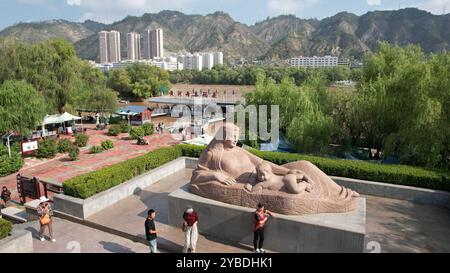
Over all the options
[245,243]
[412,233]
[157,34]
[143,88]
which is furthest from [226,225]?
[157,34]

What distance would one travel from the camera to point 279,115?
15.7m

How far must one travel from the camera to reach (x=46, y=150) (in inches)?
677

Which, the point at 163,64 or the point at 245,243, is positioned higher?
the point at 163,64

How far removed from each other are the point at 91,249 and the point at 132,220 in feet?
4.75

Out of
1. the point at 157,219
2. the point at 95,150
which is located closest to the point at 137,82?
the point at 95,150

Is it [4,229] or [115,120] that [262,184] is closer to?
[4,229]

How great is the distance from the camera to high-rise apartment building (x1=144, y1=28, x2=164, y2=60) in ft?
573

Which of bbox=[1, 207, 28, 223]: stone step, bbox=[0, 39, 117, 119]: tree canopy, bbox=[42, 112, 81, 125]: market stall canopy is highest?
bbox=[0, 39, 117, 119]: tree canopy

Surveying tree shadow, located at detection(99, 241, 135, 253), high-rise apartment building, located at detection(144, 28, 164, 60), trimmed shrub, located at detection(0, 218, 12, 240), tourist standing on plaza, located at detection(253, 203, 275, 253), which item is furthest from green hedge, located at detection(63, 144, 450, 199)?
high-rise apartment building, located at detection(144, 28, 164, 60)

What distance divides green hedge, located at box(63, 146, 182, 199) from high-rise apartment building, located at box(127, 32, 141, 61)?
177 meters

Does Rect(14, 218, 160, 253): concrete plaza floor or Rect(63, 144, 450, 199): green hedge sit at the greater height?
Rect(63, 144, 450, 199): green hedge

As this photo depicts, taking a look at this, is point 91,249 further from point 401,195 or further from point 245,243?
point 401,195

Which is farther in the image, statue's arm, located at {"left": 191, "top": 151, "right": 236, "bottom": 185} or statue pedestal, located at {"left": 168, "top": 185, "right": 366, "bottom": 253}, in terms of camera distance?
statue's arm, located at {"left": 191, "top": 151, "right": 236, "bottom": 185}

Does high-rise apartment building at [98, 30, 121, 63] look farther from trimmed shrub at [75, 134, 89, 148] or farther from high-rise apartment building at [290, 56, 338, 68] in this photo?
trimmed shrub at [75, 134, 89, 148]
